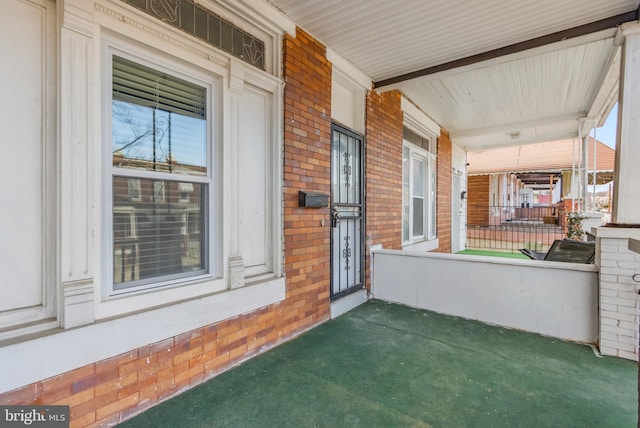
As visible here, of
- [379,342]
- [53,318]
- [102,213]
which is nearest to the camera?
[53,318]

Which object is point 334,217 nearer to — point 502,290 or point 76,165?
point 502,290

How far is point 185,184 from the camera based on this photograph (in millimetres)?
2172

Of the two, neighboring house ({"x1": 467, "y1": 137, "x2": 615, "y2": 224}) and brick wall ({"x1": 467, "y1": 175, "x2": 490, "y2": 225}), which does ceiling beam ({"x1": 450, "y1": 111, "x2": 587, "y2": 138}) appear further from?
brick wall ({"x1": 467, "y1": 175, "x2": 490, "y2": 225})

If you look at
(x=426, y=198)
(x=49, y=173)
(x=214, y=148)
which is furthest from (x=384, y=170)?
(x=49, y=173)

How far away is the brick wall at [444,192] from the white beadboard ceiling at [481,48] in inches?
50.8

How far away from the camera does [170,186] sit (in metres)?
2.08

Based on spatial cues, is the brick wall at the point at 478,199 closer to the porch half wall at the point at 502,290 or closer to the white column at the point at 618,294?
the porch half wall at the point at 502,290

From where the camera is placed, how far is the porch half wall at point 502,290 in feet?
9.39

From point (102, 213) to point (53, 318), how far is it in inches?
23.2

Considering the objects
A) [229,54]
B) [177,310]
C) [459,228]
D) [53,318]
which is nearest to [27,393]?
[53,318]

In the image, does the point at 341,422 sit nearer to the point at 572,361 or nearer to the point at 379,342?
the point at 379,342

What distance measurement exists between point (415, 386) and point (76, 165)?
252cm

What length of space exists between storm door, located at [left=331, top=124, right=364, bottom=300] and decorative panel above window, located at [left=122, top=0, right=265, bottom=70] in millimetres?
1227

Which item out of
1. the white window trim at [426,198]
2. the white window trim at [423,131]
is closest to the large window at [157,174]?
the white window trim at [423,131]
